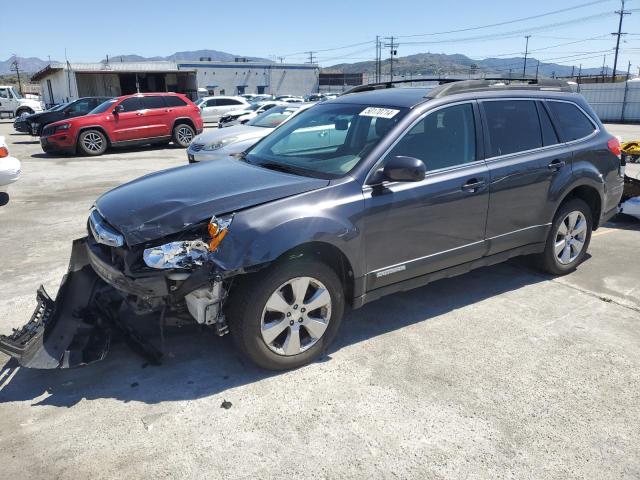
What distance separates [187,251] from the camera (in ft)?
9.93

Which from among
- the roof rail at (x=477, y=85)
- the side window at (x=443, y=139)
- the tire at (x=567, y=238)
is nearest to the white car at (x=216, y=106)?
the roof rail at (x=477, y=85)

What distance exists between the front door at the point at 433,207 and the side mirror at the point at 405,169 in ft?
0.56

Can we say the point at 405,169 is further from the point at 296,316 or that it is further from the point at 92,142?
the point at 92,142

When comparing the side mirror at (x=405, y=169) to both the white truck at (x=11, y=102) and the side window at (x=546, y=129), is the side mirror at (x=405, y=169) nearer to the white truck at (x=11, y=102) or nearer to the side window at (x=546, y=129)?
the side window at (x=546, y=129)

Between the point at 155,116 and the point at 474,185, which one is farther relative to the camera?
the point at 155,116

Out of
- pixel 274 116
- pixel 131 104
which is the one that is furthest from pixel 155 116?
pixel 274 116

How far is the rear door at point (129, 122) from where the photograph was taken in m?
15.2

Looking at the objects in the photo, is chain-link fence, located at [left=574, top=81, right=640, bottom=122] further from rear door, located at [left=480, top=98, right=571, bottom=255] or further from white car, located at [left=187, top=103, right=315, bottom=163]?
rear door, located at [left=480, top=98, right=571, bottom=255]

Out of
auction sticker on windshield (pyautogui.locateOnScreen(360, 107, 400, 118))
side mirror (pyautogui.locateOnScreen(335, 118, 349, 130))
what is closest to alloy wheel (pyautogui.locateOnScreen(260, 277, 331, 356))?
auction sticker on windshield (pyautogui.locateOnScreen(360, 107, 400, 118))

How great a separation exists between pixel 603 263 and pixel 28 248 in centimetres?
650

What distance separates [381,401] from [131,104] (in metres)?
14.5

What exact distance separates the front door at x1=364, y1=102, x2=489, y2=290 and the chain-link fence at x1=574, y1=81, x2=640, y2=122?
98.1ft

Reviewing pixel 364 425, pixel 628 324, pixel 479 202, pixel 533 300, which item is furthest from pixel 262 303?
pixel 628 324

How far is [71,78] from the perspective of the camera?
44.1 meters
